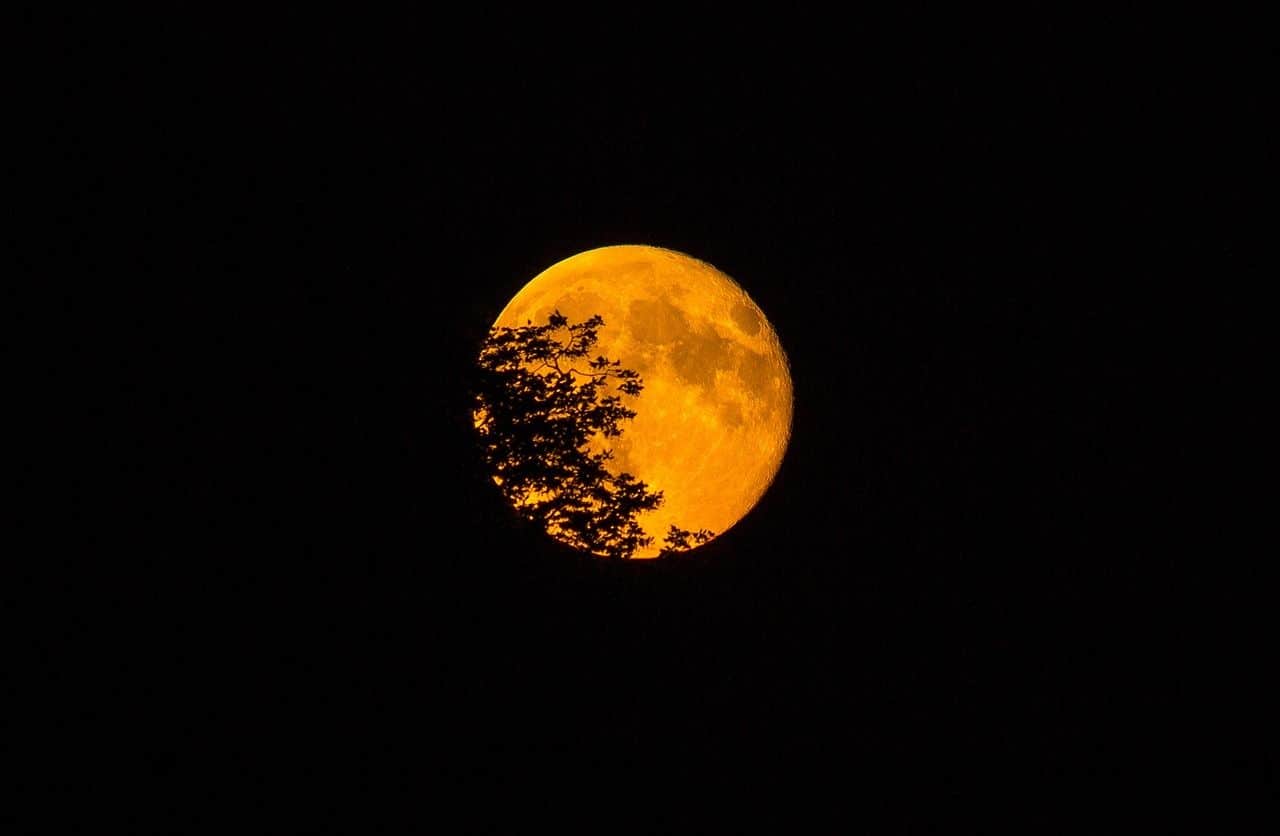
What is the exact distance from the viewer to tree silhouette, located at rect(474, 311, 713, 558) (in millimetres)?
6223

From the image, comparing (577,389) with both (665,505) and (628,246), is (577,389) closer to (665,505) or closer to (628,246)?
(665,505)

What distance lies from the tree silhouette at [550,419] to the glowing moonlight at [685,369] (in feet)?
1.47

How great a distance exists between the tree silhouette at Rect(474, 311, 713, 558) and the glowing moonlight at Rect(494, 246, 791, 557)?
449 millimetres

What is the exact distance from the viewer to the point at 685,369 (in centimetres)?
783

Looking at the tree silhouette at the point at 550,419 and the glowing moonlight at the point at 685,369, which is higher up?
the glowing moonlight at the point at 685,369

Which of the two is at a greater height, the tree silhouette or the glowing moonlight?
the glowing moonlight

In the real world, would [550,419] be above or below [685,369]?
below

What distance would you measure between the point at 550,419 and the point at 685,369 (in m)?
1.93

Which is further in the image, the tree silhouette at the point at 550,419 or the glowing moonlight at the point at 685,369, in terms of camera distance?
the glowing moonlight at the point at 685,369

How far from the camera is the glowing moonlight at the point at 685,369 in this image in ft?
24.3

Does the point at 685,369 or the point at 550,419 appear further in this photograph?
the point at 685,369

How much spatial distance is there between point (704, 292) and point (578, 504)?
9.52 feet

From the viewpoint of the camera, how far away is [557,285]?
808cm

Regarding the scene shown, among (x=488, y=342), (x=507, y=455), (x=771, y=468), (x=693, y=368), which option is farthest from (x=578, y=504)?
(x=771, y=468)
